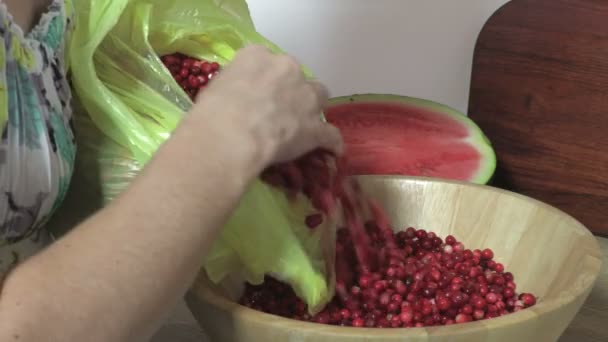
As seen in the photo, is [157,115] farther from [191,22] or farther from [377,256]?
[377,256]

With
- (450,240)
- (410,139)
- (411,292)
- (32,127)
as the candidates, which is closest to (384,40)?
(410,139)

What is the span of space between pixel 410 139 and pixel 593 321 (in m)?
0.37

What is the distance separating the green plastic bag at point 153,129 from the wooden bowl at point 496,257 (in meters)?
0.05

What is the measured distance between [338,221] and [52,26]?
317 mm

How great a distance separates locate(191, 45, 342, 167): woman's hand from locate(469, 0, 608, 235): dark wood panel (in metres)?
0.60

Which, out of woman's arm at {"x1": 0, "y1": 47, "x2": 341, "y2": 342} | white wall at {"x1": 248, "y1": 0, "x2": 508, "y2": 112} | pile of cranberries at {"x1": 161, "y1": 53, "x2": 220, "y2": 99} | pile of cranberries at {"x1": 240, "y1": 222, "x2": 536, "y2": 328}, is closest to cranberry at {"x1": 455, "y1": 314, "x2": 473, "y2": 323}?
pile of cranberries at {"x1": 240, "y1": 222, "x2": 536, "y2": 328}

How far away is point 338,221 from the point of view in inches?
29.3

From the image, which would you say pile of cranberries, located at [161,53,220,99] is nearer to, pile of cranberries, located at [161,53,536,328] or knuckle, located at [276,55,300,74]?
pile of cranberries, located at [161,53,536,328]

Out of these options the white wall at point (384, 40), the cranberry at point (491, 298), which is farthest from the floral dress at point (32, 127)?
the white wall at point (384, 40)

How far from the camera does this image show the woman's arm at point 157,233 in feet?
1.54

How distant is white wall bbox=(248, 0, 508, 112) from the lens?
1286mm

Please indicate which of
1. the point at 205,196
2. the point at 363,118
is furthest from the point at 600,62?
the point at 205,196

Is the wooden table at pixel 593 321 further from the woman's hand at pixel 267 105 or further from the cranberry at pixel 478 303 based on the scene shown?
the woman's hand at pixel 267 105

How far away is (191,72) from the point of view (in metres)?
0.75
